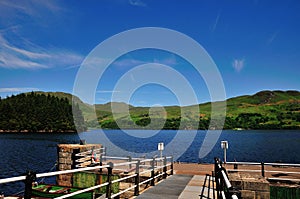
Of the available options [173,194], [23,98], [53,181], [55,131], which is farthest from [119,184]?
[23,98]

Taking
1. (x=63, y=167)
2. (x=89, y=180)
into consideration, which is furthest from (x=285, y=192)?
(x=63, y=167)

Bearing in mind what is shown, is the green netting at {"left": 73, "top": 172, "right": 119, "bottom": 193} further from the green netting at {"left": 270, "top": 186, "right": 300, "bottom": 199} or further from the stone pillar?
the green netting at {"left": 270, "top": 186, "right": 300, "bottom": 199}

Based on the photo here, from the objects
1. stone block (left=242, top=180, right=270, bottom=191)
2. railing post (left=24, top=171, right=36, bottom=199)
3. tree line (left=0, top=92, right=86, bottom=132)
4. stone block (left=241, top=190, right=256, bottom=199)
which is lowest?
stone block (left=241, top=190, right=256, bottom=199)

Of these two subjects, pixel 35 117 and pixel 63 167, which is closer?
pixel 63 167

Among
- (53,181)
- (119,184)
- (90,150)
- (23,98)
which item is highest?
(23,98)

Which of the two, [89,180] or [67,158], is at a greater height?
[67,158]

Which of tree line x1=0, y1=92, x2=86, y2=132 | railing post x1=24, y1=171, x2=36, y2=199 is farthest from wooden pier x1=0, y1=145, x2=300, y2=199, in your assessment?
tree line x1=0, y1=92, x2=86, y2=132

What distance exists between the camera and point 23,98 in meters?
181

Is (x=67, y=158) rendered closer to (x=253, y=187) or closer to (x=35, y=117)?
(x=253, y=187)

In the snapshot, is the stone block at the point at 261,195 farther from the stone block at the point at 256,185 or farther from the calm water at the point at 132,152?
the calm water at the point at 132,152

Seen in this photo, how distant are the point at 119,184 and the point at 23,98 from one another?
607 feet

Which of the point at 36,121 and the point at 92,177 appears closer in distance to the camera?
the point at 92,177

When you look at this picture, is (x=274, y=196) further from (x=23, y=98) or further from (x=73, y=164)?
(x=23, y=98)

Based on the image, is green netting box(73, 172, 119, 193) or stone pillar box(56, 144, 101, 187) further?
stone pillar box(56, 144, 101, 187)
